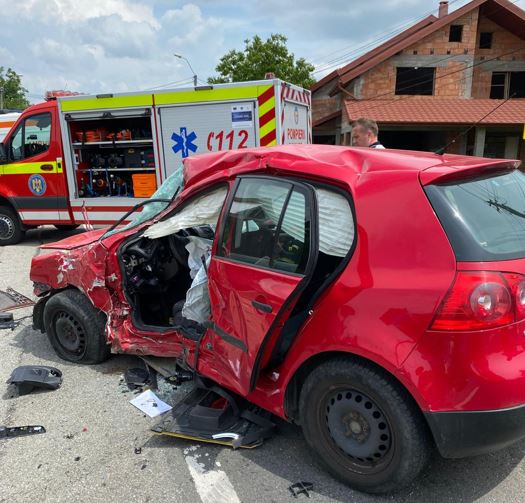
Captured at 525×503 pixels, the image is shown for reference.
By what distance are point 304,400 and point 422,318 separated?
830 millimetres

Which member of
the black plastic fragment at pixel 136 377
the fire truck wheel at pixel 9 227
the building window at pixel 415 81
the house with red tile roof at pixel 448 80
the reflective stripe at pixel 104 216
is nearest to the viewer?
the black plastic fragment at pixel 136 377

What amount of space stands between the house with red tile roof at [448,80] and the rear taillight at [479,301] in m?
17.3

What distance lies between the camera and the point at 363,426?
2.22 metres

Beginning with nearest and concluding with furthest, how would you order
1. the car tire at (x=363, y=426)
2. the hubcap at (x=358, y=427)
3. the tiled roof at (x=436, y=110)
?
1. the car tire at (x=363, y=426)
2. the hubcap at (x=358, y=427)
3. the tiled roof at (x=436, y=110)

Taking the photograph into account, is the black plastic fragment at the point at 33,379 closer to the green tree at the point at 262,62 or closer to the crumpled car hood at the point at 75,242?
the crumpled car hood at the point at 75,242

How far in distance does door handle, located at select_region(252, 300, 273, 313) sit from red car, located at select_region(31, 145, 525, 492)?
0.04 ft

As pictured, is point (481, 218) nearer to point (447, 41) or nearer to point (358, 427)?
point (358, 427)

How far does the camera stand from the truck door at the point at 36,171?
28.0ft

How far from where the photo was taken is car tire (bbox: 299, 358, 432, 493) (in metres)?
2.06

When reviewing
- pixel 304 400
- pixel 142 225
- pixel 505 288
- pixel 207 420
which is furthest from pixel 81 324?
pixel 505 288

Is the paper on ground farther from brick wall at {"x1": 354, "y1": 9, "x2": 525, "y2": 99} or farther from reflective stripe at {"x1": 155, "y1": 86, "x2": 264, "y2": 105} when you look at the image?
brick wall at {"x1": 354, "y1": 9, "x2": 525, "y2": 99}

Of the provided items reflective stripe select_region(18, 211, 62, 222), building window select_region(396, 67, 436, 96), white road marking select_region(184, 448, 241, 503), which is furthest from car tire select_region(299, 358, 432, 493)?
building window select_region(396, 67, 436, 96)

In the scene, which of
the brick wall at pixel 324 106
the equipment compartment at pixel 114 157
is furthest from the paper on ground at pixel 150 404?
the brick wall at pixel 324 106

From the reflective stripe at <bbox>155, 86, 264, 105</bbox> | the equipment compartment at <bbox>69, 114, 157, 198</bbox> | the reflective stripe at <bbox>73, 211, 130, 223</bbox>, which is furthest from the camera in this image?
the reflective stripe at <bbox>73, 211, 130, 223</bbox>
